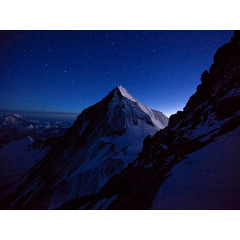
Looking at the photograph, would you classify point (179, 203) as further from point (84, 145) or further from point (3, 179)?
point (3, 179)

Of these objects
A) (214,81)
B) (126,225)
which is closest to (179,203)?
(126,225)

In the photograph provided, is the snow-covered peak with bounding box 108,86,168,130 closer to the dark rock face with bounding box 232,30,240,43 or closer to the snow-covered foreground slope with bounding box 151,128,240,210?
the dark rock face with bounding box 232,30,240,43

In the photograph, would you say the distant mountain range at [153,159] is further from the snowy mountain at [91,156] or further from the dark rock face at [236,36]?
the snowy mountain at [91,156]

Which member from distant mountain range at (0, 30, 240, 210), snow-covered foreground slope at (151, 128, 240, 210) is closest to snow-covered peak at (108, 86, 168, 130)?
distant mountain range at (0, 30, 240, 210)

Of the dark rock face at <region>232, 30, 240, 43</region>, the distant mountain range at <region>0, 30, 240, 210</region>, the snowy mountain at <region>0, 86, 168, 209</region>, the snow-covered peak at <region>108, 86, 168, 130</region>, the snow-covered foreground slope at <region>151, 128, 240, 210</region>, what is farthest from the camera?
the snow-covered peak at <region>108, 86, 168, 130</region>

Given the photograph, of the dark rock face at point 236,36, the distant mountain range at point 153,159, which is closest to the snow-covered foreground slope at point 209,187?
the distant mountain range at point 153,159
